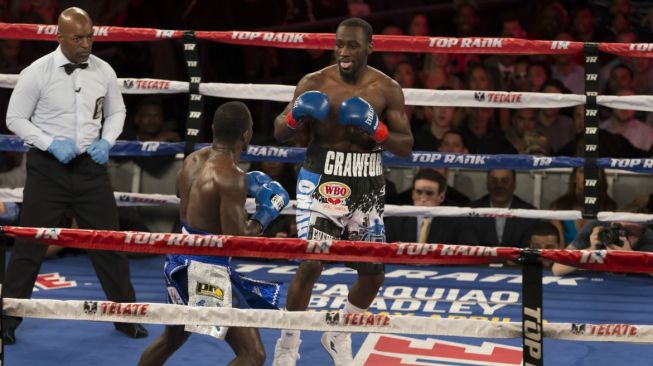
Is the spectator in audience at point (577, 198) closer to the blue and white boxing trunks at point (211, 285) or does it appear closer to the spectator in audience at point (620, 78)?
the spectator in audience at point (620, 78)

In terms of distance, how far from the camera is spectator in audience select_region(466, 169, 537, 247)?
591 centimetres

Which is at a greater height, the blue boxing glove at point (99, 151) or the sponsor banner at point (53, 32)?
the sponsor banner at point (53, 32)

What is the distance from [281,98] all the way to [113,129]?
2.92 ft

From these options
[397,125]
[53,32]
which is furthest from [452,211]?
[53,32]

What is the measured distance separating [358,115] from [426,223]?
2190 millimetres

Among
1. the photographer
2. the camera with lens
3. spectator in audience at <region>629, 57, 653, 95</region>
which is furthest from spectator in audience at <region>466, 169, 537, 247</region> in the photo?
spectator in audience at <region>629, 57, 653, 95</region>

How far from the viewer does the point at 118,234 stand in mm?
3016

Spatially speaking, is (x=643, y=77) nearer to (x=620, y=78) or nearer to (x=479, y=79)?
(x=620, y=78)

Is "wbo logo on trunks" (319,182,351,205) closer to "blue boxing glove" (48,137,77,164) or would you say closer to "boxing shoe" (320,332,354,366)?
"boxing shoe" (320,332,354,366)

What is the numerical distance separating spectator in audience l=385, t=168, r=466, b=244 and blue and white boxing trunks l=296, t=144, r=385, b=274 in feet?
5.50

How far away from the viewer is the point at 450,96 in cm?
516

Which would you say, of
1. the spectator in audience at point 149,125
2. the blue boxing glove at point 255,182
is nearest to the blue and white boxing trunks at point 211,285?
the blue boxing glove at point 255,182

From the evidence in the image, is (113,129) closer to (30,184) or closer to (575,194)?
(30,184)

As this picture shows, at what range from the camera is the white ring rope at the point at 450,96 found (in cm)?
508
